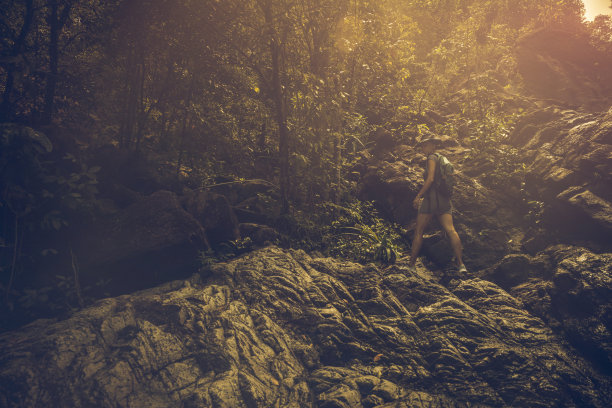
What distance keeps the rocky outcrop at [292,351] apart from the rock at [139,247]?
2.38ft

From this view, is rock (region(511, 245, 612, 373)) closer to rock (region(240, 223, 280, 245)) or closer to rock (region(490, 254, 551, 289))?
rock (region(490, 254, 551, 289))

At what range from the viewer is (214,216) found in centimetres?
779

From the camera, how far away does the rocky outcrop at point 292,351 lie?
4.09 m

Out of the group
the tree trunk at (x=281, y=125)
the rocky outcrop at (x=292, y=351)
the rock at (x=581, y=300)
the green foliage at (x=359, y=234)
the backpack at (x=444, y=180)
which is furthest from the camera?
the tree trunk at (x=281, y=125)

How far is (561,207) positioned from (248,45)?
7.64 m

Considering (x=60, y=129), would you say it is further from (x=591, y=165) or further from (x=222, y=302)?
(x=591, y=165)

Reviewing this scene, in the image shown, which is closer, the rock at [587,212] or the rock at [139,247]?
the rock at [139,247]

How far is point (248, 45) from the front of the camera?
875 cm

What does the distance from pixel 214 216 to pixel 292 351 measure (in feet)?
12.4

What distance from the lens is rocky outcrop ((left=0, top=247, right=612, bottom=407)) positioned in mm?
4094

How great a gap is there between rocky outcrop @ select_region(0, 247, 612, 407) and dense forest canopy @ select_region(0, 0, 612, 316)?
2.08 metres

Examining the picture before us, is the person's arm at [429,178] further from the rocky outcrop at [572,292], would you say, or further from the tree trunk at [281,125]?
the tree trunk at [281,125]

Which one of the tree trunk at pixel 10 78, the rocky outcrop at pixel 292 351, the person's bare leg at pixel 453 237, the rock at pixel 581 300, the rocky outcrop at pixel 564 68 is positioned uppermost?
the rocky outcrop at pixel 564 68

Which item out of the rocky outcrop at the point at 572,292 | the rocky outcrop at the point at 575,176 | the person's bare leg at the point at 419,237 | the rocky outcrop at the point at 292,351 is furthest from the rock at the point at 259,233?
the rocky outcrop at the point at 575,176
